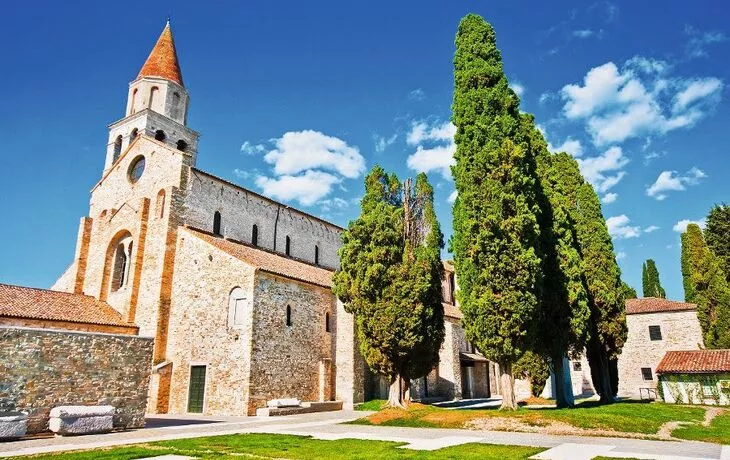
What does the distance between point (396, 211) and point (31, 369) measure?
1540 cm

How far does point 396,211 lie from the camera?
74.2 feet

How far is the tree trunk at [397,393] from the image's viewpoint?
68.8ft

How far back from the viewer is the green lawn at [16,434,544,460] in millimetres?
9969

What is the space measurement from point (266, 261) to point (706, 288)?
32.9m

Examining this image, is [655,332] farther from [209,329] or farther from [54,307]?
[54,307]

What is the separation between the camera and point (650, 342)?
38.1 metres

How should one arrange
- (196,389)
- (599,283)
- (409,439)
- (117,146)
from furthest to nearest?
(117,146) < (599,283) < (196,389) < (409,439)

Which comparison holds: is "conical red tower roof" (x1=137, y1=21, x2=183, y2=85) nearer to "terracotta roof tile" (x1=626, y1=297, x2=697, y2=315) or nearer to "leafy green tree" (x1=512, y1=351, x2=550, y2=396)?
"leafy green tree" (x1=512, y1=351, x2=550, y2=396)

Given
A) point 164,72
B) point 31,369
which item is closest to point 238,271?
point 31,369

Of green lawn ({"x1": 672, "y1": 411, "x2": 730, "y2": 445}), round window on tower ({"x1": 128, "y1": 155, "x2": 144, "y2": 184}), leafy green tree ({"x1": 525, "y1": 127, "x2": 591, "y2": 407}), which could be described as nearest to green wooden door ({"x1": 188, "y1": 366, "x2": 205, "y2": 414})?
round window on tower ({"x1": 128, "y1": 155, "x2": 144, "y2": 184})

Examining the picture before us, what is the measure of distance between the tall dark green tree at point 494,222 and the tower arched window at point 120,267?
21.4 meters

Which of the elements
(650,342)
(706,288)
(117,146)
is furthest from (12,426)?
(706,288)

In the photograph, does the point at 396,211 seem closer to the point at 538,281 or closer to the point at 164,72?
the point at 538,281

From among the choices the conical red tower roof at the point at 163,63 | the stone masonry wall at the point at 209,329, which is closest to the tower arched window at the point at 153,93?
the conical red tower roof at the point at 163,63
